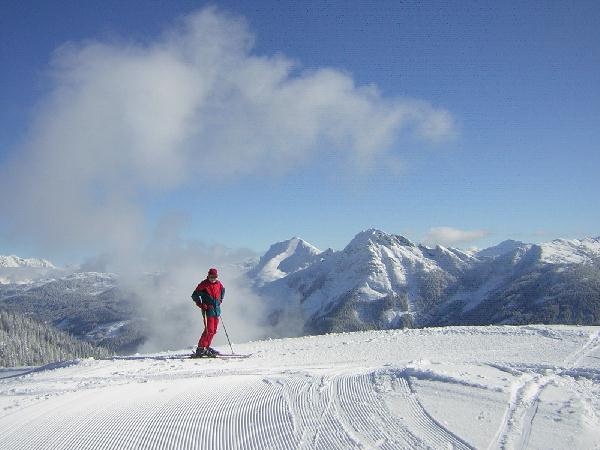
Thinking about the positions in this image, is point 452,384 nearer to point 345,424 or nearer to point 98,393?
point 345,424

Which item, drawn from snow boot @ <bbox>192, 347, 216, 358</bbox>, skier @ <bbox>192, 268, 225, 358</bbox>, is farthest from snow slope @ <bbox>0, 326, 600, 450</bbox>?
skier @ <bbox>192, 268, 225, 358</bbox>

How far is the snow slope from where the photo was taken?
612 cm

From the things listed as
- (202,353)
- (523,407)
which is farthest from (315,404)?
(202,353)

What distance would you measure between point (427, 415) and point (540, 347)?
338 inches

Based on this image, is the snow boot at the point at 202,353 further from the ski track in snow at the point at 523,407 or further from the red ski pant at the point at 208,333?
the ski track in snow at the point at 523,407

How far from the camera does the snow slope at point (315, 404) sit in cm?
612

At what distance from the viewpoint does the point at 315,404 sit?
7586 mm

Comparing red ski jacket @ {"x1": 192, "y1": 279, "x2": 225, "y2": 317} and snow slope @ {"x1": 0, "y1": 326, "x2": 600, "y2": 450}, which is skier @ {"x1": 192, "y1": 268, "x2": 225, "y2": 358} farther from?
snow slope @ {"x1": 0, "y1": 326, "x2": 600, "y2": 450}

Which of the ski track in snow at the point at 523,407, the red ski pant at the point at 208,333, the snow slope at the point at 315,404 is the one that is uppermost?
the red ski pant at the point at 208,333

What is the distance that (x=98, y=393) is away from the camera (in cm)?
896

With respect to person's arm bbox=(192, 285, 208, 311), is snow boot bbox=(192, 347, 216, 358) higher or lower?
lower

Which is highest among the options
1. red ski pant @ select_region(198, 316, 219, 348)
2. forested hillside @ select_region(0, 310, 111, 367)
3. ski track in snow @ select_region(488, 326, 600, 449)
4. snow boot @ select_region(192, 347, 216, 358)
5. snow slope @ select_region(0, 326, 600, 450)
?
forested hillside @ select_region(0, 310, 111, 367)

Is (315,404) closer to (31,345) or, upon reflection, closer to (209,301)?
(209,301)

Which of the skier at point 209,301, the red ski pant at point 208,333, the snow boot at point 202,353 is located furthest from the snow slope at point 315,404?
the skier at point 209,301
